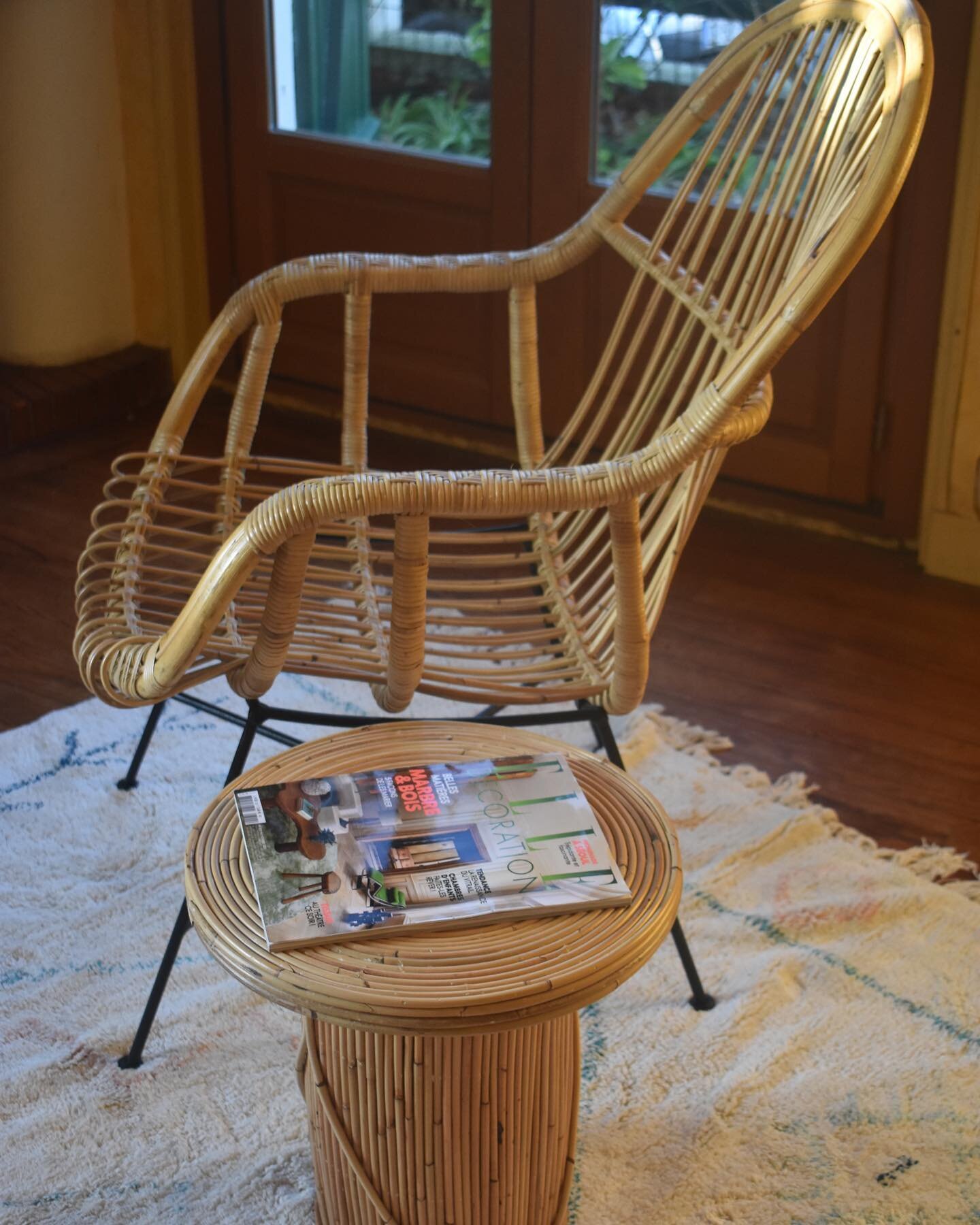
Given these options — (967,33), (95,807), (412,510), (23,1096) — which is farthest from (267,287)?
(967,33)

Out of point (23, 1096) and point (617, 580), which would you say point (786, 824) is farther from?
point (23, 1096)

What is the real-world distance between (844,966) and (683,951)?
0.20 meters

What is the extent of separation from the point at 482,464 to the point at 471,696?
150 cm

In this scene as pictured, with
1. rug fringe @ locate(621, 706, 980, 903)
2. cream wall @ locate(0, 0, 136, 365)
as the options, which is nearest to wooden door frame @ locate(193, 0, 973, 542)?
cream wall @ locate(0, 0, 136, 365)

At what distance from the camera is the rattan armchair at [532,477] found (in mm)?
1142

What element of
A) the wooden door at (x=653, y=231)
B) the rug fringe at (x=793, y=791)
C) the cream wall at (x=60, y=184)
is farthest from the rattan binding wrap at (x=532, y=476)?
the cream wall at (x=60, y=184)

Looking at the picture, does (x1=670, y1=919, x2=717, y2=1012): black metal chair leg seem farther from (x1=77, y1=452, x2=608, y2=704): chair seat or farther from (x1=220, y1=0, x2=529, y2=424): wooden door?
(x1=220, y1=0, x2=529, y2=424): wooden door

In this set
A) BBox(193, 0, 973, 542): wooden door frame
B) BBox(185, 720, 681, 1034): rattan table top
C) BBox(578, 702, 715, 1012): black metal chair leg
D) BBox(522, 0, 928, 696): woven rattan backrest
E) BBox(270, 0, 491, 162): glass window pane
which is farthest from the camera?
BBox(270, 0, 491, 162): glass window pane

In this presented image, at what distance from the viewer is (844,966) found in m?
1.48

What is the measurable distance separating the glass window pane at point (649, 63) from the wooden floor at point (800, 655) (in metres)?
0.66

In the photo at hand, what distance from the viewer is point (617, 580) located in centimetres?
119

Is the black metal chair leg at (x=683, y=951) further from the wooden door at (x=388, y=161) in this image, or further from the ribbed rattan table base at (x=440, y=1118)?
the wooden door at (x=388, y=161)

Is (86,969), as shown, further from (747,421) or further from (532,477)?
(747,421)

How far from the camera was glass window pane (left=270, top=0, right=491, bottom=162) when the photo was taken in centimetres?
254
